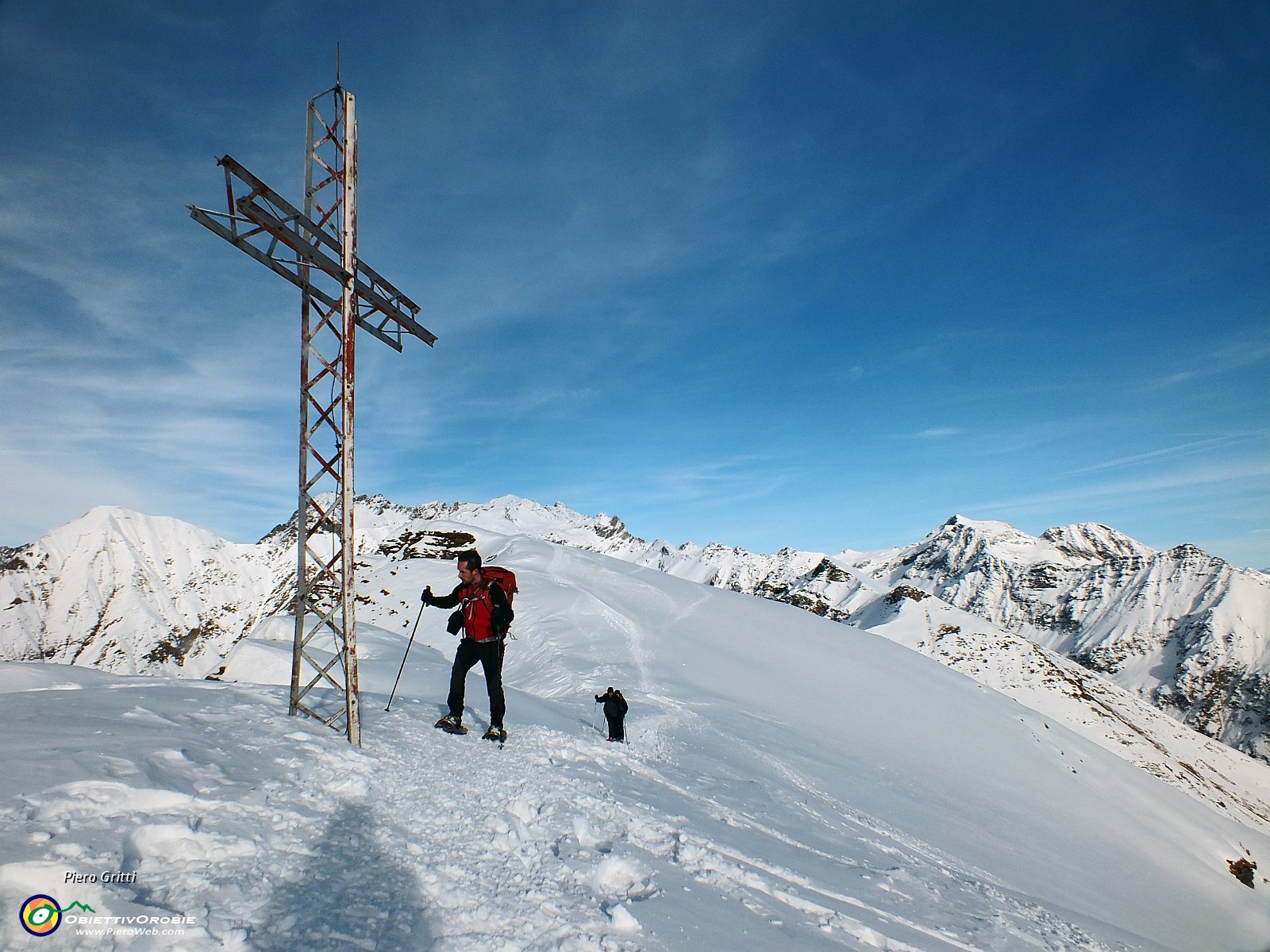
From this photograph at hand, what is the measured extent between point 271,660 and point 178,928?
1268 centimetres

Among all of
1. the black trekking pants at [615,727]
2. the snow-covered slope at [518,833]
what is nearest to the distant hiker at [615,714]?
the black trekking pants at [615,727]

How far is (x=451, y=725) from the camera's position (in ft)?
25.9

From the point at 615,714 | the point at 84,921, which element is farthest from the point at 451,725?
the point at 84,921

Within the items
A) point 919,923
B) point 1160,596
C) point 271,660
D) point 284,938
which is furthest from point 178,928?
point 1160,596

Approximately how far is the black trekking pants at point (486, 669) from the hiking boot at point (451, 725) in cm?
7

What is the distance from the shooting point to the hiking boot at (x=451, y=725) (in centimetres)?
788

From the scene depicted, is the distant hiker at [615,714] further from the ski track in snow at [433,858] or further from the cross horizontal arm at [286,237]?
the cross horizontal arm at [286,237]

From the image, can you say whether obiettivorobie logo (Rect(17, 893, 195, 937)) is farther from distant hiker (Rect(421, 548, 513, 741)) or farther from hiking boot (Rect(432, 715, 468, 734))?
hiking boot (Rect(432, 715, 468, 734))

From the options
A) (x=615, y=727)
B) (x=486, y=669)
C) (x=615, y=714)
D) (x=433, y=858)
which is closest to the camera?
(x=433, y=858)

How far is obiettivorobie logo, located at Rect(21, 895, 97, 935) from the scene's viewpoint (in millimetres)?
2453

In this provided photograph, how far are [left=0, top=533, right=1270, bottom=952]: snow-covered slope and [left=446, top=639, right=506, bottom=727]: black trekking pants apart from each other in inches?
19.8

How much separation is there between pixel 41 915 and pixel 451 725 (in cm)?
559

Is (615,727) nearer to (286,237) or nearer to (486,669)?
(486,669)

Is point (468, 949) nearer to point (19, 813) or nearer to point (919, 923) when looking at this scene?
point (19, 813)
